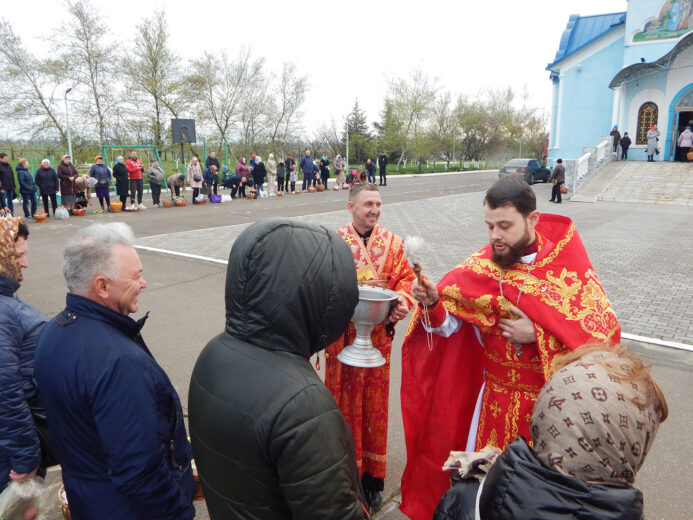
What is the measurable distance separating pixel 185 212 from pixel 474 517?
17.7 metres

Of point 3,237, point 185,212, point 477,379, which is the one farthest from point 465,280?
point 185,212

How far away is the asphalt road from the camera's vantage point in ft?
→ 12.3

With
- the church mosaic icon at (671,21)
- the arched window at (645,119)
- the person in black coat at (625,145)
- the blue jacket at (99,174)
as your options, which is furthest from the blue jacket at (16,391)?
the church mosaic icon at (671,21)

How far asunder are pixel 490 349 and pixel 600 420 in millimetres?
1398

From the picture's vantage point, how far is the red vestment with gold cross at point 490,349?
229 cm

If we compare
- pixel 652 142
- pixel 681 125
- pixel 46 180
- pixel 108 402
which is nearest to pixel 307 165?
pixel 46 180

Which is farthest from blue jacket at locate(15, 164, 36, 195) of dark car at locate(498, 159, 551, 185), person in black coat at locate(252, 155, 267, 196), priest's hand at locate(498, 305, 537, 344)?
dark car at locate(498, 159, 551, 185)

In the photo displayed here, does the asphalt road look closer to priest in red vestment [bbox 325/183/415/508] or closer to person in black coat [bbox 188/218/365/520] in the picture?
priest in red vestment [bbox 325/183/415/508]

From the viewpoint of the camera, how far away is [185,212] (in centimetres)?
1784

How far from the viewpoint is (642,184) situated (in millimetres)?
23828

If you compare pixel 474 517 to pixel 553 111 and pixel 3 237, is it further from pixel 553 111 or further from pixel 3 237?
pixel 553 111

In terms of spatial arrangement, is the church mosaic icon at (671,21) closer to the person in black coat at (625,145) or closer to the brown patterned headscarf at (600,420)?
the person in black coat at (625,145)

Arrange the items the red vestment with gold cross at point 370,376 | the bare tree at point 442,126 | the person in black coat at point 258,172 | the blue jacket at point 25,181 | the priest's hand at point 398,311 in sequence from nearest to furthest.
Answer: the priest's hand at point 398,311
the red vestment with gold cross at point 370,376
the blue jacket at point 25,181
the person in black coat at point 258,172
the bare tree at point 442,126

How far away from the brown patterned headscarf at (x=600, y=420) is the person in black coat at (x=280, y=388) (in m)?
0.52
